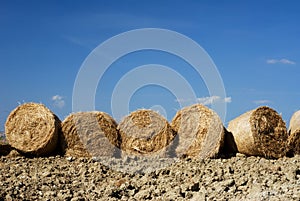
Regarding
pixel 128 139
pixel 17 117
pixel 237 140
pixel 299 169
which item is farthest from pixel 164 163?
pixel 17 117

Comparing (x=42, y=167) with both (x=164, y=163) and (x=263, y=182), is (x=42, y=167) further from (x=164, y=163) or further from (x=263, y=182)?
(x=263, y=182)

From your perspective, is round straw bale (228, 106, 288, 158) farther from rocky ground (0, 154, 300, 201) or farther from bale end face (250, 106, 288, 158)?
rocky ground (0, 154, 300, 201)

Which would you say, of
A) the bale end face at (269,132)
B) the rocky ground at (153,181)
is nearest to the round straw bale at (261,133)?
the bale end face at (269,132)

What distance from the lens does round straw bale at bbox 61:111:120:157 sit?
1035 centimetres

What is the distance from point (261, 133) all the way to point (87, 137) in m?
4.20

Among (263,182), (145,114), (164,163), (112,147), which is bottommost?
(263,182)

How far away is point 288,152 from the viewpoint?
35.2 ft

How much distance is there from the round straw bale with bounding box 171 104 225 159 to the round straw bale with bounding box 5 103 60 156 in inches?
119

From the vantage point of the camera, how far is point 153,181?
25.8ft

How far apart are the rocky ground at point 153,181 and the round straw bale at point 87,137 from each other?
28.0 inches

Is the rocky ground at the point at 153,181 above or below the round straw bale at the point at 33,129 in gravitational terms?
below

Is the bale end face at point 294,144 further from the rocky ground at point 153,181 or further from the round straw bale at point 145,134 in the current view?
the round straw bale at point 145,134

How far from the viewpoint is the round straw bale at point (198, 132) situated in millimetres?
10305

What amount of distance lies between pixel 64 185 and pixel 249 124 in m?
4.78
